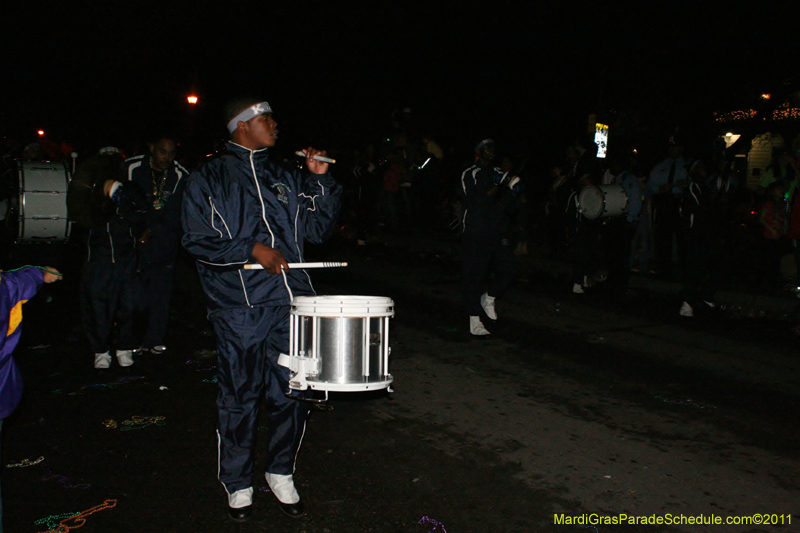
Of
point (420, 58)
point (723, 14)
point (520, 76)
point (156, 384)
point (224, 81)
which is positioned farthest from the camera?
point (224, 81)

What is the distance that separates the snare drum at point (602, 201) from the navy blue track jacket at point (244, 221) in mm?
7861

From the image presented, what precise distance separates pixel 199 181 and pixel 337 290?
7.02 metres

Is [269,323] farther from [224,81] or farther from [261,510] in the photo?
[224,81]

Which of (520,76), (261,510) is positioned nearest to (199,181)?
(261,510)

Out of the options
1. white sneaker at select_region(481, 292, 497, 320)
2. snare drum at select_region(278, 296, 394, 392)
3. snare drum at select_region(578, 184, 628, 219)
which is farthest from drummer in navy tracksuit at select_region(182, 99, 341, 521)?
snare drum at select_region(578, 184, 628, 219)

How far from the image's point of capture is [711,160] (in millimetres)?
9617

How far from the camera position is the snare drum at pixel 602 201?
1098 centimetres

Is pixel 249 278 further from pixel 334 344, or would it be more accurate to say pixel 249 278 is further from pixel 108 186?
pixel 108 186

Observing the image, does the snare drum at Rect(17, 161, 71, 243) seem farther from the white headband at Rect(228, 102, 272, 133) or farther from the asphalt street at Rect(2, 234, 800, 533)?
the white headband at Rect(228, 102, 272, 133)

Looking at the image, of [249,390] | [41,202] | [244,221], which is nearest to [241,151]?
[244,221]

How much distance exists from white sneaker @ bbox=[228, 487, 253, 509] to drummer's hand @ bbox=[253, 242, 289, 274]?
1.21 meters

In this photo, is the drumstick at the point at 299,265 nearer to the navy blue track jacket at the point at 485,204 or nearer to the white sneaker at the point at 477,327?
the navy blue track jacket at the point at 485,204

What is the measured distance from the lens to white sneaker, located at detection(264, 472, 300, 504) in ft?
12.6

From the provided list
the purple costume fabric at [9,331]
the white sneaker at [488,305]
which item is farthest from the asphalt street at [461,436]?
the purple costume fabric at [9,331]
